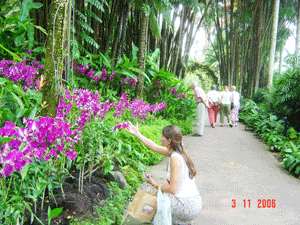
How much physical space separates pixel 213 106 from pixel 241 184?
5494 millimetres

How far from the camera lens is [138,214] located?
228 cm

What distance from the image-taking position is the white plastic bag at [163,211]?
2.19 m

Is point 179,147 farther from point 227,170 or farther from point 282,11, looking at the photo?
point 282,11

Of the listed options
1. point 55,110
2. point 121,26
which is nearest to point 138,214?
point 55,110

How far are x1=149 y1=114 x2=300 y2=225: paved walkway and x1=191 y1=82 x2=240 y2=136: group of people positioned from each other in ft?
3.64

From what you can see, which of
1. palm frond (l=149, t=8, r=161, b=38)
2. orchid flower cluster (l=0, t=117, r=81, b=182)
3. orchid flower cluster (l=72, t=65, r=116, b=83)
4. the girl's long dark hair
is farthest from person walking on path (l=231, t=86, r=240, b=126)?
orchid flower cluster (l=0, t=117, r=81, b=182)

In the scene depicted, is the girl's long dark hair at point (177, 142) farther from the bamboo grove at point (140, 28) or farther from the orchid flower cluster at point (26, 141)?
the bamboo grove at point (140, 28)

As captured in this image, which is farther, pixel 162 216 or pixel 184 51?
pixel 184 51

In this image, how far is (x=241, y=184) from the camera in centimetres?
388

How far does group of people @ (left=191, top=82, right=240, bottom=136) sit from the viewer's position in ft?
24.4

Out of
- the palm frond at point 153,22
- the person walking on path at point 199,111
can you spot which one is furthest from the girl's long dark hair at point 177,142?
the person walking on path at point 199,111

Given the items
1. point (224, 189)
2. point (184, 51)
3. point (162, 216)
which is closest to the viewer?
point (162, 216)

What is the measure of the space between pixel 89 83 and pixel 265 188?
339 centimetres

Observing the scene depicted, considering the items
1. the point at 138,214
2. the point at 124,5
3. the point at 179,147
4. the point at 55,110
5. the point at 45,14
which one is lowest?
the point at 138,214
